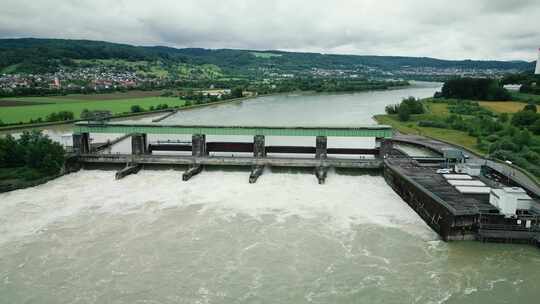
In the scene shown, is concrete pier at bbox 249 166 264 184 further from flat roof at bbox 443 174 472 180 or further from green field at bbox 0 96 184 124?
green field at bbox 0 96 184 124

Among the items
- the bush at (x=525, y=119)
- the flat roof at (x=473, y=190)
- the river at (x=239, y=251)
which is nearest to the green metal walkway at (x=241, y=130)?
the river at (x=239, y=251)

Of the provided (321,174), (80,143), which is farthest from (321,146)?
(80,143)

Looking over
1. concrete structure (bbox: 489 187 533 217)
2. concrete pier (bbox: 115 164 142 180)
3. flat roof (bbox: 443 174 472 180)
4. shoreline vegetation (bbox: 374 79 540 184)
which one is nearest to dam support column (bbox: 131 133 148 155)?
concrete pier (bbox: 115 164 142 180)

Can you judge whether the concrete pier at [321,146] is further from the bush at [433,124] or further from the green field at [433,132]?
the bush at [433,124]

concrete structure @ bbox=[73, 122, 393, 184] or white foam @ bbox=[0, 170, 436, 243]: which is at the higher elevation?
concrete structure @ bbox=[73, 122, 393, 184]

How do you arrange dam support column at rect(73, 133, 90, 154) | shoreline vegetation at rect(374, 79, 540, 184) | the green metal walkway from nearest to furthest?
the green metal walkway < dam support column at rect(73, 133, 90, 154) < shoreline vegetation at rect(374, 79, 540, 184)

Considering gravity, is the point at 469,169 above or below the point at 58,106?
below

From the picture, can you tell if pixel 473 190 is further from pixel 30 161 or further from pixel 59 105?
pixel 59 105
